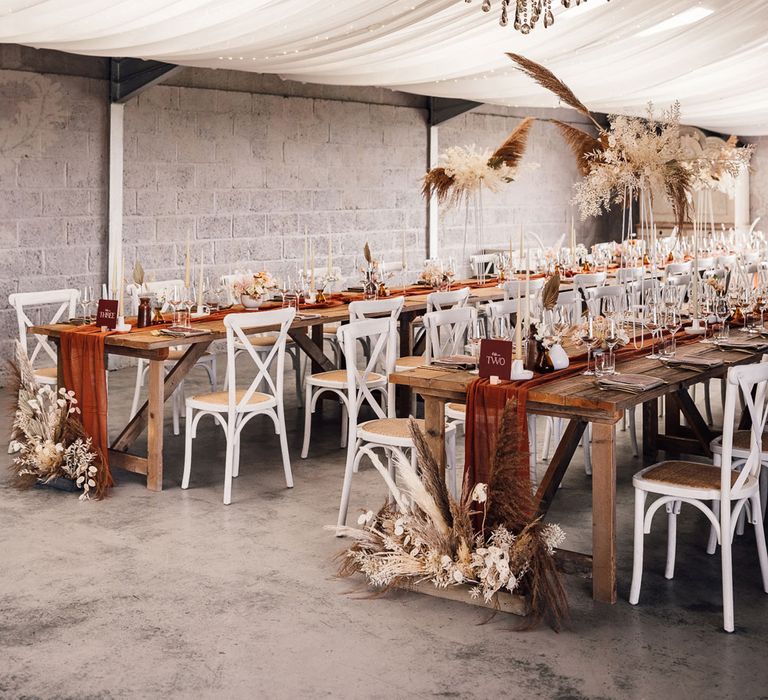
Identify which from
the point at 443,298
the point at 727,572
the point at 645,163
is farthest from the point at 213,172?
the point at 727,572

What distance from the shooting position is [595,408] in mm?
3652

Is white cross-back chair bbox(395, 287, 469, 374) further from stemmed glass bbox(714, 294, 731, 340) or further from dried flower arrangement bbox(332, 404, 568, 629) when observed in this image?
dried flower arrangement bbox(332, 404, 568, 629)

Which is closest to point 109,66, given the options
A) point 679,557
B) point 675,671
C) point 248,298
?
point 248,298

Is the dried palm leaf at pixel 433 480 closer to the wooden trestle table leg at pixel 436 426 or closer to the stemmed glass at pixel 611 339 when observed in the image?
the wooden trestle table leg at pixel 436 426

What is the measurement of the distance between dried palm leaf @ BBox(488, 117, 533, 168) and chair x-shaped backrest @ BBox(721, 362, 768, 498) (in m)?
4.80

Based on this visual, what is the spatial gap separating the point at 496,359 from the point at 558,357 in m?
0.37

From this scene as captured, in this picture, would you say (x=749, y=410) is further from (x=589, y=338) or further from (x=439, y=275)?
(x=439, y=275)

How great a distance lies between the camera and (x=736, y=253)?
10711mm

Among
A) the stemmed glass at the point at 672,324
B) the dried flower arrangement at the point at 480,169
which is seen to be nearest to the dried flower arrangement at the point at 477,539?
the stemmed glass at the point at 672,324

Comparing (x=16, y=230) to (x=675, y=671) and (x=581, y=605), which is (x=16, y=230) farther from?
(x=675, y=671)

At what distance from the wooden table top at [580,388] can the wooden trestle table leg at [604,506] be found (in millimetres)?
71

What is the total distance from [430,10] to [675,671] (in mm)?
4447

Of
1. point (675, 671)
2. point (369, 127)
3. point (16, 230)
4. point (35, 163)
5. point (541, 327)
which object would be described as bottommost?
point (675, 671)

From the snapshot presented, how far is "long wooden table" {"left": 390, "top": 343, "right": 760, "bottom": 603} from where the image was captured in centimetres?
365
